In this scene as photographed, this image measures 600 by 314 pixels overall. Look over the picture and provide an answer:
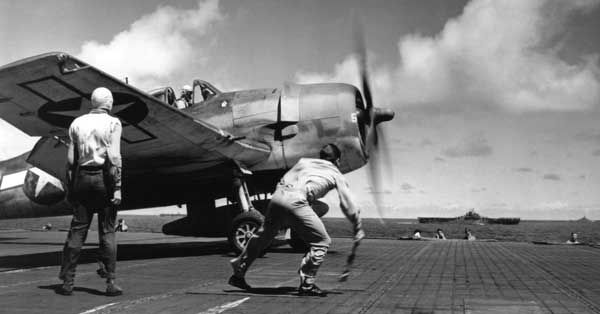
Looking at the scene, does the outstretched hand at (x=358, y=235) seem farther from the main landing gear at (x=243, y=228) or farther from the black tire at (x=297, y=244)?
the black tire at (x=297, y=244)

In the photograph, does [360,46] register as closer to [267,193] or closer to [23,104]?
[267,193]

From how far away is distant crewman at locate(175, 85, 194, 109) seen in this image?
39.9 feet

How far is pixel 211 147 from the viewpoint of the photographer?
33.1 feet

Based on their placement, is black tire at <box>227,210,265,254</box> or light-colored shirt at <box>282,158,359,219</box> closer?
light-colored shirt at <box>282,158,359,219</box>

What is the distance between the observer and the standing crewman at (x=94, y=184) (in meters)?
5.31

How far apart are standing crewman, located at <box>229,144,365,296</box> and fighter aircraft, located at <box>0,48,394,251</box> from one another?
4.06 m

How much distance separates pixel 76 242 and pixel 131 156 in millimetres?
4945

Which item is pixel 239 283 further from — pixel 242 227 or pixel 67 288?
pixel 242 227

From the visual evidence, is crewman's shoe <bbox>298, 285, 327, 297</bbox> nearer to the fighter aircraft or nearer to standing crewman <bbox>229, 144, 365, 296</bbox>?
standing crewman <bbox>229, 144, 365, 296</bbox>

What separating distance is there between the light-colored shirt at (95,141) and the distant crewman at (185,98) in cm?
679

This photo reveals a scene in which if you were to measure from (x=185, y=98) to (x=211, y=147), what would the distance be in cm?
265

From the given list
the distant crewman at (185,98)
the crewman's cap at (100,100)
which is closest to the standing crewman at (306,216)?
the crewman's cap at (100,100)

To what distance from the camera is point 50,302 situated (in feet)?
16.0

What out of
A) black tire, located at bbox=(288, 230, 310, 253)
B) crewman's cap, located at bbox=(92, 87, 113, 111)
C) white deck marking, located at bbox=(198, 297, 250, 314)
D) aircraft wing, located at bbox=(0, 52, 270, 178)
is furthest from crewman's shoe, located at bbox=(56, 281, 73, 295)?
black tire, located at bbox=(288, 230, 310, 253)
